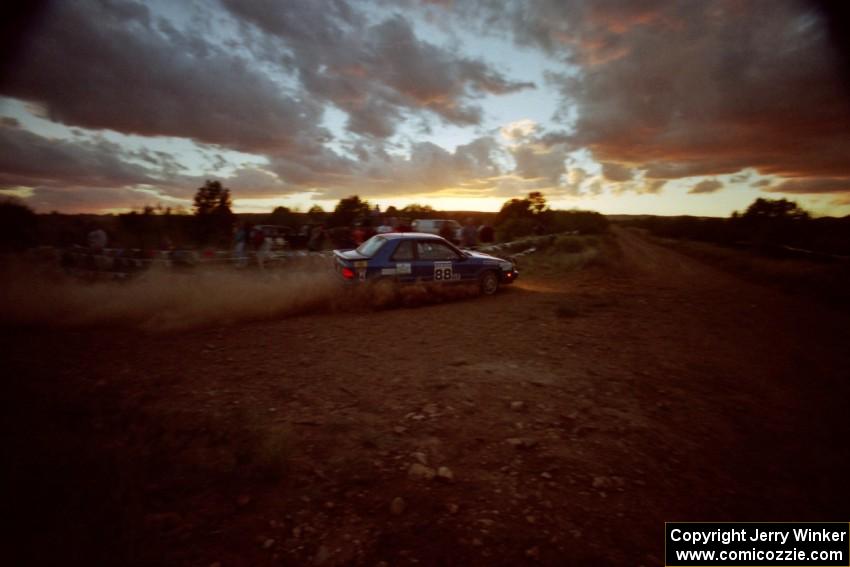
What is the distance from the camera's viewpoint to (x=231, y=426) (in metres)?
3.27

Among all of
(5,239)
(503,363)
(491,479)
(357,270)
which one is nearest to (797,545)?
(491,479)

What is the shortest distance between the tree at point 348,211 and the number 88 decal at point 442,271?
23393 millimetres

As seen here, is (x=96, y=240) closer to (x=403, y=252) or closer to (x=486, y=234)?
(x=403, y=252)

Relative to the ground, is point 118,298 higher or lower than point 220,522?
higher

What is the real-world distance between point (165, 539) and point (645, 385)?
15.0 feet

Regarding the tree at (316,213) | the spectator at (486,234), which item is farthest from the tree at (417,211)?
the spectator at (486,234)

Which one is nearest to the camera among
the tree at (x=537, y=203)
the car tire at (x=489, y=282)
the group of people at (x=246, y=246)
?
the car tire at (x=489, y=282)

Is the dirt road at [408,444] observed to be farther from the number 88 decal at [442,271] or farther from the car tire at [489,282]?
the car tire at [489,282]

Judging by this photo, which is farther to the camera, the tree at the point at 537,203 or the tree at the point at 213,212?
the tree at the point at 537,203

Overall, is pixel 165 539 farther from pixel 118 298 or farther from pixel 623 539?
pixel 118 298

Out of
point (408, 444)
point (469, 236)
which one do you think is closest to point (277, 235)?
point (469, 236)

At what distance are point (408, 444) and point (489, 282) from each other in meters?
6.41

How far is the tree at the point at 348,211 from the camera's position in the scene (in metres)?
31.1

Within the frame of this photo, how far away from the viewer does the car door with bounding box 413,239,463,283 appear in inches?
317
